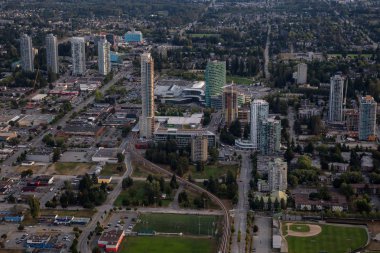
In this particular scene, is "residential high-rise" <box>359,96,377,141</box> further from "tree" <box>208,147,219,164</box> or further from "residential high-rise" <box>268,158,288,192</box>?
"residential high-rise" <box>268,158,288,192</box>

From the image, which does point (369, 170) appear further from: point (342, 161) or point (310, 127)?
point (310, 127)

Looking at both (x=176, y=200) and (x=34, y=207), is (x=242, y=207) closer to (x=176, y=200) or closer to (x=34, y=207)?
(x=176, y=200)

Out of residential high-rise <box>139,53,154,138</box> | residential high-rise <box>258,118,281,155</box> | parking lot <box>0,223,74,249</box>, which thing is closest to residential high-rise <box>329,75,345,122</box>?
residential high-rise <box>258,118,281,155</box>

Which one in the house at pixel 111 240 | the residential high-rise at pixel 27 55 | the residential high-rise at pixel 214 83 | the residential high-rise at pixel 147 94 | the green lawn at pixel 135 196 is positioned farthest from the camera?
the residential high-rise at pixel 27 55

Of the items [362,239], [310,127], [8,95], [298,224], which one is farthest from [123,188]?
[8,95]

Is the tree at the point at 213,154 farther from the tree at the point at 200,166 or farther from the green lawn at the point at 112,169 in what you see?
the green lawn at the point at 112,169

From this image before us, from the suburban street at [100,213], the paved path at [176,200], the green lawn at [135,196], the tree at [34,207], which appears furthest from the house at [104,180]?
the tree at [34,207]
